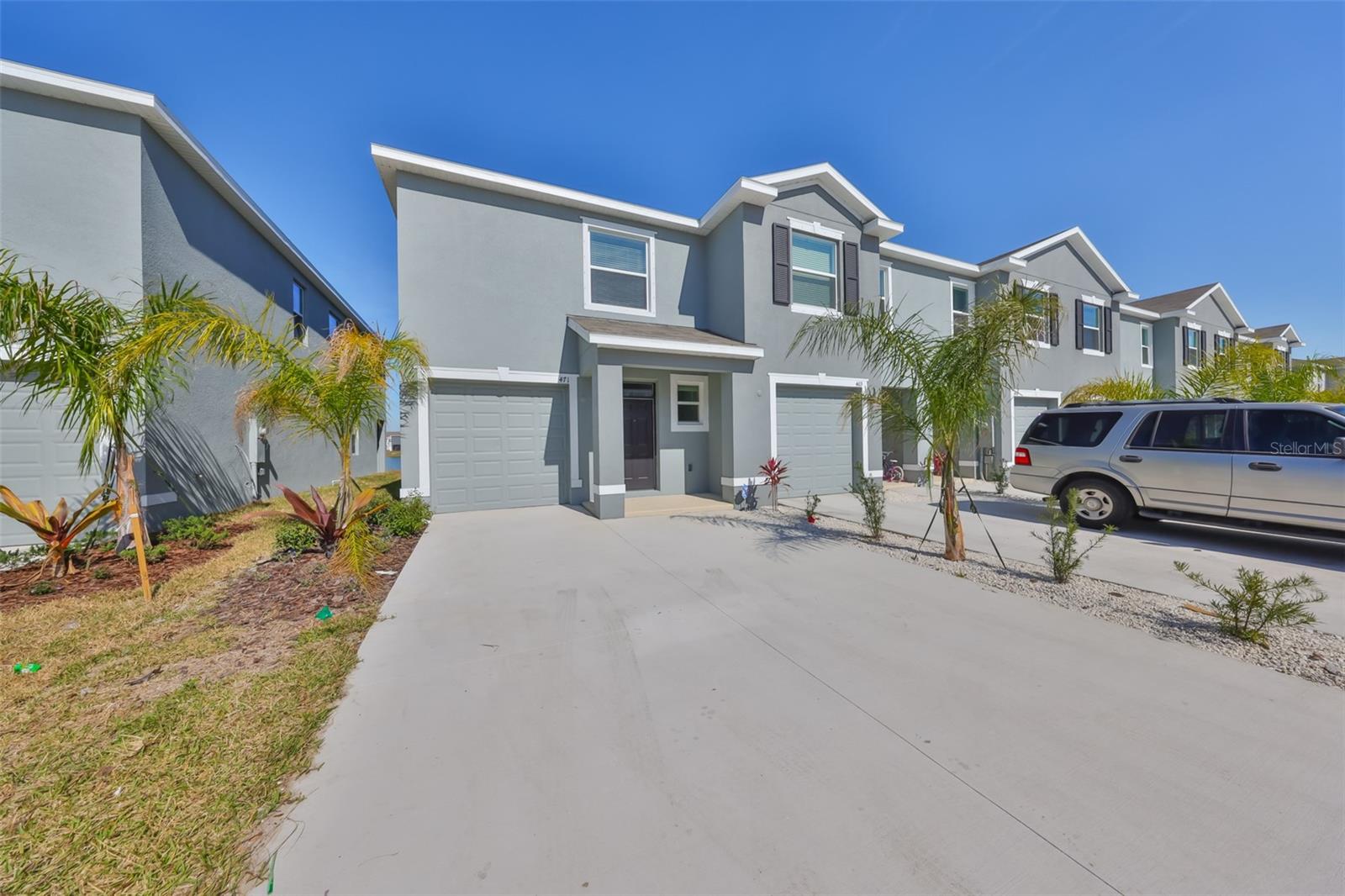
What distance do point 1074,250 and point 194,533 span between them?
22.1 m

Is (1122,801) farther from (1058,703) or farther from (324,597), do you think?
(324,597)

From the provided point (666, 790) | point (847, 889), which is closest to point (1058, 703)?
point (847, 889)

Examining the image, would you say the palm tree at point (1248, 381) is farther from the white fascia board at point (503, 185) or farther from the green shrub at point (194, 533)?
the green shrub at point (194, 533)

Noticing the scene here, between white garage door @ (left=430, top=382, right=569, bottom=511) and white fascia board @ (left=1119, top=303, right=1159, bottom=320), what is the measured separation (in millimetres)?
19955

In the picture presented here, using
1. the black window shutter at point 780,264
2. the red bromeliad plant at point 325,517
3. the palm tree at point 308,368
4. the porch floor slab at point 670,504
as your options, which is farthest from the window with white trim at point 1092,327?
the red bromeliad plant at point 325,517

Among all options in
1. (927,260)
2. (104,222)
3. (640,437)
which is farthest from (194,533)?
(927,260)

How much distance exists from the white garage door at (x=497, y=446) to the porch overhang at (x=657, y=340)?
1659mm

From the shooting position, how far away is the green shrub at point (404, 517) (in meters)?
7.07

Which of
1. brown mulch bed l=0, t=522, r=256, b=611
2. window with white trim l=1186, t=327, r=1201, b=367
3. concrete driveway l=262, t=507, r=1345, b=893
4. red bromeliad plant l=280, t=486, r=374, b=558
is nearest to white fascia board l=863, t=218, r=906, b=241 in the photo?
concrete driveway l=262, t=507, r=1345, b=893

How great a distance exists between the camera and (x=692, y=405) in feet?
34.4

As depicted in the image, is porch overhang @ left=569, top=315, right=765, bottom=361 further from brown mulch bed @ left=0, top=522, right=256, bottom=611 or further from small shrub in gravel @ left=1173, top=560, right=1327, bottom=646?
small shrub in gravel @ left=1173, top=560, right=1327, bottom=646

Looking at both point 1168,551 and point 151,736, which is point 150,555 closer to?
point 151,736

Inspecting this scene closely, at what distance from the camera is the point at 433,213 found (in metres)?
8.59

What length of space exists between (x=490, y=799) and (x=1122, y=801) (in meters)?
2.73
